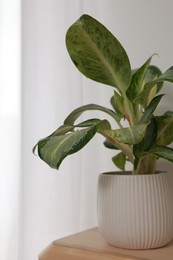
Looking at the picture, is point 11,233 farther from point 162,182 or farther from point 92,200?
point 162,182

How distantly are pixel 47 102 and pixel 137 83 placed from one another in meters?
0.40

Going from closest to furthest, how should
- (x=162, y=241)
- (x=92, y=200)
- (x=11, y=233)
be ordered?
(x=162, y=241) < (x=11, y=233) < (x=92, y=200)

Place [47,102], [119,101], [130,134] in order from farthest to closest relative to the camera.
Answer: [47,102] → [119,101] → [130,134]

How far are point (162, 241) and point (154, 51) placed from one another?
1.93ft

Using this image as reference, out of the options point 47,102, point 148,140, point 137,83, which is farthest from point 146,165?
point 47,102

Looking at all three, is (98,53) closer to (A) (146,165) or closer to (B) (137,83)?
(B) (137,83)

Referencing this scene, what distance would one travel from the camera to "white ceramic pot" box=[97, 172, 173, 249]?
0.73m

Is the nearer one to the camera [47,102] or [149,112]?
[149,112]

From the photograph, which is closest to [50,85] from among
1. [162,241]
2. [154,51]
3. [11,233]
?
[154,51]

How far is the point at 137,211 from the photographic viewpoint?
0.73 metres

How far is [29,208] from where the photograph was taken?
3.52ft

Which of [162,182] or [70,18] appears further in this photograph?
[70,18]

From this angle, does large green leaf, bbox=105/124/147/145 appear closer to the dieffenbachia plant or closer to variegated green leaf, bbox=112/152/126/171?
the dieffenbachia plant

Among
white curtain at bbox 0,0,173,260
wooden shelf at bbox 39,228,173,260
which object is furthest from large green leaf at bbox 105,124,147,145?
white curtain at bbox 0,0,173,260
